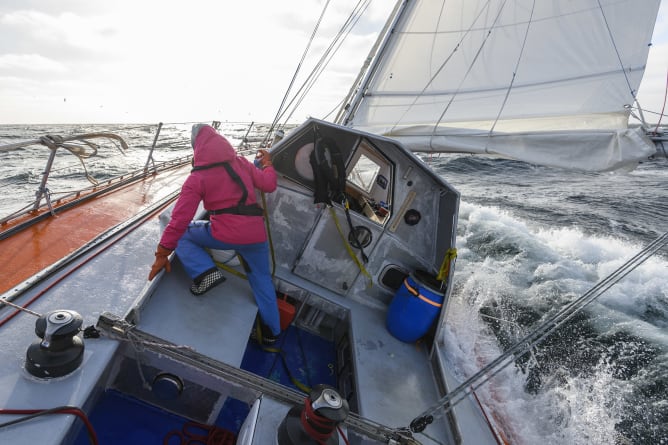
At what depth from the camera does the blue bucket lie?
3340 mm

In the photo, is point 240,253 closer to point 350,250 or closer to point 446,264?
point 350,250

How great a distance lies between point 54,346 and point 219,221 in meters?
1.43

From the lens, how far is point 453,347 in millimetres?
4566

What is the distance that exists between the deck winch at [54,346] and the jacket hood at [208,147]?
55.4 inches

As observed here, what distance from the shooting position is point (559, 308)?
20.5 ft

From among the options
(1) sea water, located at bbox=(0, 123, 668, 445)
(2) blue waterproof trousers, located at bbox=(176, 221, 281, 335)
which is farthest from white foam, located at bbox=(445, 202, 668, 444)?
(2) blue waterproof trousers, located at bbox=(176, 221, 281, 335)

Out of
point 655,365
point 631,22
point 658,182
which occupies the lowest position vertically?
point 655,365

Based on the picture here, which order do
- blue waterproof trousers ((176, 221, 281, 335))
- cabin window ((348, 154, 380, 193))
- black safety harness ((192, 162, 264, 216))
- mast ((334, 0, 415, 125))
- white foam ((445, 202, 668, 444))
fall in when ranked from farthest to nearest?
cabin window ((348, 154, 380, 193)) < mast ((334, 0, 415, 125)) < white foam ((445, 202, 668, 444)) < blue waterproof trousers ((176, 221, 281, 335)) < black safety harness ((192, 162, 264, 216))

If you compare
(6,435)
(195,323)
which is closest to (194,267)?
(195,323)

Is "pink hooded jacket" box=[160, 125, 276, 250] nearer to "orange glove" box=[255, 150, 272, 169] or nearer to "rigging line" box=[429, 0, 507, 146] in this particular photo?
"orange glove" box=[255, 150, 272, 169]

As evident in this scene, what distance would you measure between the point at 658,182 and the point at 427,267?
2013 cm

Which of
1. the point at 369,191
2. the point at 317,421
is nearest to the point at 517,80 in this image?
the point at 369,191

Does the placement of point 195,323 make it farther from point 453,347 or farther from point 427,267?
point 453,347

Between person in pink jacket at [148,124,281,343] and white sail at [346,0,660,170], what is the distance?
1.75 meters
